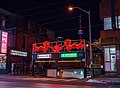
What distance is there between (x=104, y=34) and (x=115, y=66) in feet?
14.7

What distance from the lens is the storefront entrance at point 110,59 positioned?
3400cm

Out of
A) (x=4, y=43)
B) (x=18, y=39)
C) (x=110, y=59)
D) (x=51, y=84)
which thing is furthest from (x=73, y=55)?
(x=18, y=39)

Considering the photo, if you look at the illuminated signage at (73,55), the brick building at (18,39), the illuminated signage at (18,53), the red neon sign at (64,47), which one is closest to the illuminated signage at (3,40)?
the brick building at (18,39)

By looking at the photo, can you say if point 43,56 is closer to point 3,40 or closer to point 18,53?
point 3,40

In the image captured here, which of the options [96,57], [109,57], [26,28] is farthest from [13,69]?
[96,57]

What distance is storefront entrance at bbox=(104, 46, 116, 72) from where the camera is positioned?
34000 mm

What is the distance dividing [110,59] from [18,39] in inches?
916

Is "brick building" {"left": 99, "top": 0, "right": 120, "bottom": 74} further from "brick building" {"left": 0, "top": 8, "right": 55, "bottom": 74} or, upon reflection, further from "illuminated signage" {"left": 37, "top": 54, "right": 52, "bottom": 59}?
"brick building" {"left": 0, "top": 8, "right": 55, "bottom": 74}

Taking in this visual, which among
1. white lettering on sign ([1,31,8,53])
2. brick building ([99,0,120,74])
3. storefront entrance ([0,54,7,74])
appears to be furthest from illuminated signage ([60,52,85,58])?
storefront entrance ([0,54,7,74])

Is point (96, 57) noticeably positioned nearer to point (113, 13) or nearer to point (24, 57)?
point (24, 57)

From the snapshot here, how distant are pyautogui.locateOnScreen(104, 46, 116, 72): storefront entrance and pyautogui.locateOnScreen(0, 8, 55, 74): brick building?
19237 millimetres

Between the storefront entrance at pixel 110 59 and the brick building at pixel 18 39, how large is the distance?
1924 centimetres

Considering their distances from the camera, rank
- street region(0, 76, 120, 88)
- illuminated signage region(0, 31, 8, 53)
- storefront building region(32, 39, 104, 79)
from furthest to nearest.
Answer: illuminated signage region(0, 31, 8, 53) < storefront building region(32, 39, 104, 79) < street region(0, 76, 120, 88)

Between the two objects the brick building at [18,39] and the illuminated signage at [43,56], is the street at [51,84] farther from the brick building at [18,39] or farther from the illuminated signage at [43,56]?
the brick building at [18,39]
